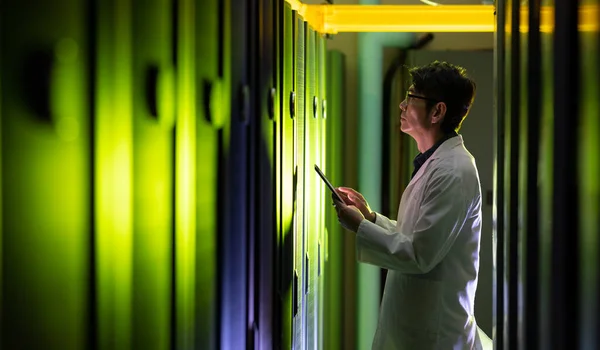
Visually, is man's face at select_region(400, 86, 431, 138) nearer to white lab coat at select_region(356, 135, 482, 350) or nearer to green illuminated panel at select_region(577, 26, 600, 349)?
white lab coat at select_region(356, 135, 482, 350)

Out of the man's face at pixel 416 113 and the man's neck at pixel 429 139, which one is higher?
the man's face at pixel 416 113

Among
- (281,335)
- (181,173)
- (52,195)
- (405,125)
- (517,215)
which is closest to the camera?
(52,195)

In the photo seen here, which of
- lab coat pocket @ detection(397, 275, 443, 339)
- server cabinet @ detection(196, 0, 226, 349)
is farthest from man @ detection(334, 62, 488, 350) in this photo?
server cabinet @ detection(196, 0, 226, 349)

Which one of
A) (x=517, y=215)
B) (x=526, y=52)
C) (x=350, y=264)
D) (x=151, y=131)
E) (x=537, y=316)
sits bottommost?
(x=350, y=264)

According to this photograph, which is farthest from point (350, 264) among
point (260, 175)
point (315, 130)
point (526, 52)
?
point (526, 52)

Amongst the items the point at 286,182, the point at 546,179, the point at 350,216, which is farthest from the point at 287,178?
the point at 546,179

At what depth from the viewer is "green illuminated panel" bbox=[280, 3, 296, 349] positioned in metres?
1.46

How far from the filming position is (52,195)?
26.3 inches

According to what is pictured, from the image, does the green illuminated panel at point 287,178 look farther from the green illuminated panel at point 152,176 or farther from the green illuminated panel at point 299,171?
the green illuminated panel at point 152,176

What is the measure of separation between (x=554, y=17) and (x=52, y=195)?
711 millimetres

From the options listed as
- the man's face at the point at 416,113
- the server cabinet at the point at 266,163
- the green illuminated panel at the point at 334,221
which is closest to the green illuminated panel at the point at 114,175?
the server cabinet at the point at 266,163

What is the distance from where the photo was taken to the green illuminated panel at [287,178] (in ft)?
4.80

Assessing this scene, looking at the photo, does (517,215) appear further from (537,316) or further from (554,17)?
(554,17)

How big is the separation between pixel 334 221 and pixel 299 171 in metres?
1.06
